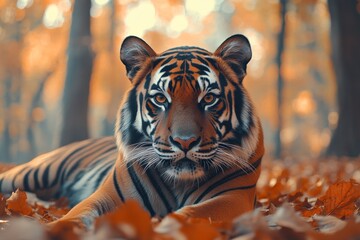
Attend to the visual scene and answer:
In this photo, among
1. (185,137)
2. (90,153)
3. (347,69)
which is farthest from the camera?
(347,69)

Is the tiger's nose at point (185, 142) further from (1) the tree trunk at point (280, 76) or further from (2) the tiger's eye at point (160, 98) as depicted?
(1) the tree trunk at point (280, 76)

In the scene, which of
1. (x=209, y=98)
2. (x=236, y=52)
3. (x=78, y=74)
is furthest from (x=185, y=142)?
(x=78, y=74)

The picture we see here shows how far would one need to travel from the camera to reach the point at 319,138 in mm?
47344

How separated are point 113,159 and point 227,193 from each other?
183cm

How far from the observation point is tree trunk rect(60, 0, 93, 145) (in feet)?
33.8

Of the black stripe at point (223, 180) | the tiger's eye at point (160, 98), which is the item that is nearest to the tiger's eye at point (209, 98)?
the tiger's eye at point (160, 98)

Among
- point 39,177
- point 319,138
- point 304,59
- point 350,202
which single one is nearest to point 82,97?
point 39,177

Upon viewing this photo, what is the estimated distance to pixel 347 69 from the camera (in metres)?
13.2

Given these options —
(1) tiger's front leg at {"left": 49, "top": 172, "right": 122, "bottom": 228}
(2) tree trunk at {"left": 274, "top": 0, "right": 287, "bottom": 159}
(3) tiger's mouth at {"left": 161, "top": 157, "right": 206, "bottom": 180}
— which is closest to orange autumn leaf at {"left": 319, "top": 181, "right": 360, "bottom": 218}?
(3) tiger's mouth at {"left": 161, "top": 157, "right": 206, "bottom": 180}

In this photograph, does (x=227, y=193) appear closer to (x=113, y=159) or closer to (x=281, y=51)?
(x=113, y=159)

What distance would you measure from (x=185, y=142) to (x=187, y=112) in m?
0.23

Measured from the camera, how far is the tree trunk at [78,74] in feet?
33.8

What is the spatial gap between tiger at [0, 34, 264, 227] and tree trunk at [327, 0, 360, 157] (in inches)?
388

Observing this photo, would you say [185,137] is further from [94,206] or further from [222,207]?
[94,206]
